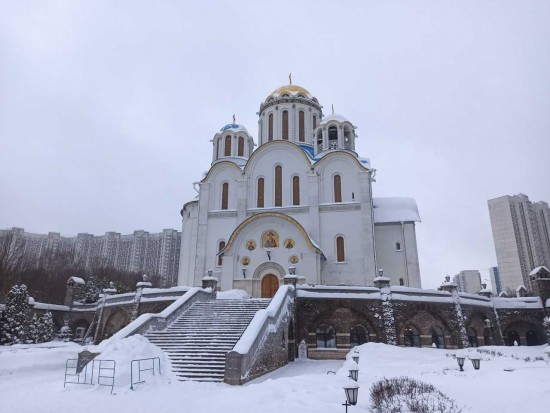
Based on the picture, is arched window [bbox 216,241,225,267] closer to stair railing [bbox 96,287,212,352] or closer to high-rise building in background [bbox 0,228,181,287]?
stair railing [bbox 96,287,212,352]

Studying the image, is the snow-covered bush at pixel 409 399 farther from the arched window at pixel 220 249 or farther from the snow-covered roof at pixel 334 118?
the snow-covered roof at pixel 334 118

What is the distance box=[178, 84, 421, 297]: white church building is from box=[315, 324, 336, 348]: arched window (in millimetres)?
5113

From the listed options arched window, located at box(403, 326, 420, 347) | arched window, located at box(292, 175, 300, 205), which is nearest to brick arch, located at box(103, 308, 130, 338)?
arched window, located at box(292, 175, 300, 205)

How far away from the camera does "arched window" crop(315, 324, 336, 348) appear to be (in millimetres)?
21141

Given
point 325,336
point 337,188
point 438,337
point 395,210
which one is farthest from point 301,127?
point 438,337

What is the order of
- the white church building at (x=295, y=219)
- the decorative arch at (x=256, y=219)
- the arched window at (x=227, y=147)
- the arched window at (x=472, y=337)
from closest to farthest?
the arched window at (x=472, y=337), the decorative arch at (x=256, y=219), the white church building at (x=295, y=219), the arched window at (x=227, y=147)

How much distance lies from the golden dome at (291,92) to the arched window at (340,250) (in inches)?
587

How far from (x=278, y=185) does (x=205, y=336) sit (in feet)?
54.4

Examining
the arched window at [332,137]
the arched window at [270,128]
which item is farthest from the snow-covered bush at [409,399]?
the arched window at [270,128]

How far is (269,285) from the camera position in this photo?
27.6m

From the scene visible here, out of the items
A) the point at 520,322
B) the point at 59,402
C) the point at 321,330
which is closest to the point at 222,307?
the point at 321,330

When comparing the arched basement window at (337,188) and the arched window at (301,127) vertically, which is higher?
the arched window at (301,127)

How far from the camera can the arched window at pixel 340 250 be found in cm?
2866

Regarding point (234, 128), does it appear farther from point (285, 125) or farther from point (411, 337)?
point (411, 337)
